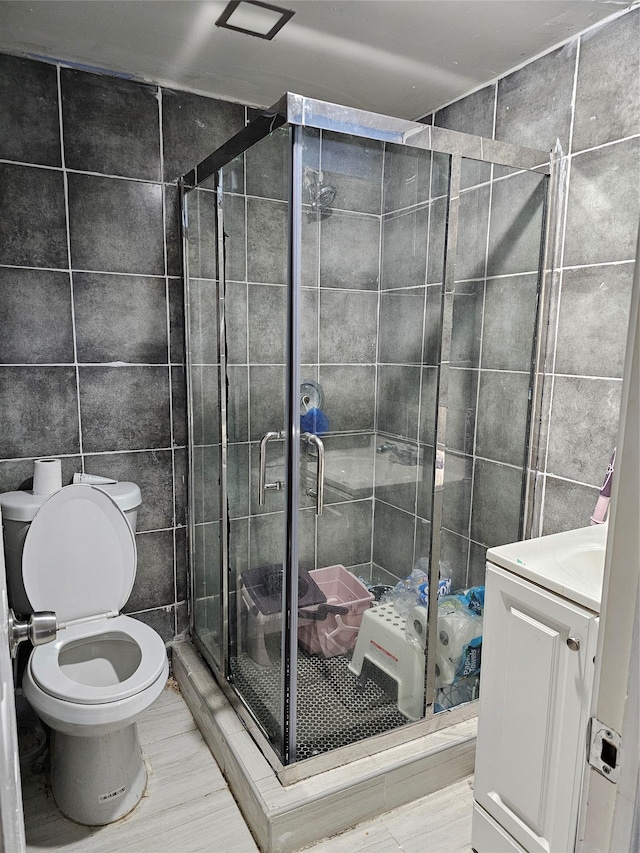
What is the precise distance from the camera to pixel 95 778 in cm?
167

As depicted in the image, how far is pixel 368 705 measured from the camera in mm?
1841

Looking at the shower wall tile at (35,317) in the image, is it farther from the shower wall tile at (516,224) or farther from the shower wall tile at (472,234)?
the shower wall tile at (516,224)

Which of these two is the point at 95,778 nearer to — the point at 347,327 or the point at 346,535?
the point at 346,535

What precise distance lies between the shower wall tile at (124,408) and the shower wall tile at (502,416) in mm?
1205

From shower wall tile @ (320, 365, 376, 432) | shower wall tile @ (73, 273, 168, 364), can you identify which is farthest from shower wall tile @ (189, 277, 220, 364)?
shower wall tile @ (320, 365, 376, 432)

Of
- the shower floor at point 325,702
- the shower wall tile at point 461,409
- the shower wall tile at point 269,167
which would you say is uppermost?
the shower wall tile at point 269,167

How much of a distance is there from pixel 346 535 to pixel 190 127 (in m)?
1.63

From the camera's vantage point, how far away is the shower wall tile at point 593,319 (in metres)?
1.63

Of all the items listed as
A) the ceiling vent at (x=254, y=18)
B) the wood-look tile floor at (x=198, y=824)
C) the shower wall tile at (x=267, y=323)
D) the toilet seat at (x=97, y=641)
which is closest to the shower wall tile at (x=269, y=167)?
the shower wall tile at (x=267, y=323)

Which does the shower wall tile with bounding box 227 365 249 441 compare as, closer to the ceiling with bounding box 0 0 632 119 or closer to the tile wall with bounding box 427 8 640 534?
the tile wall with bounding box 427 8 640 534

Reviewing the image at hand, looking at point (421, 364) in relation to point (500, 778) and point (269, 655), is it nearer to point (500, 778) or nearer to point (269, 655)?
point (269, 655)

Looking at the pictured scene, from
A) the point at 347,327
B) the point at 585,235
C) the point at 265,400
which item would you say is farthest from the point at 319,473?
the point at 585,235

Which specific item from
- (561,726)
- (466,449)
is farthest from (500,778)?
(466,449)

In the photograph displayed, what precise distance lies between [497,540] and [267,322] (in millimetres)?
1113
